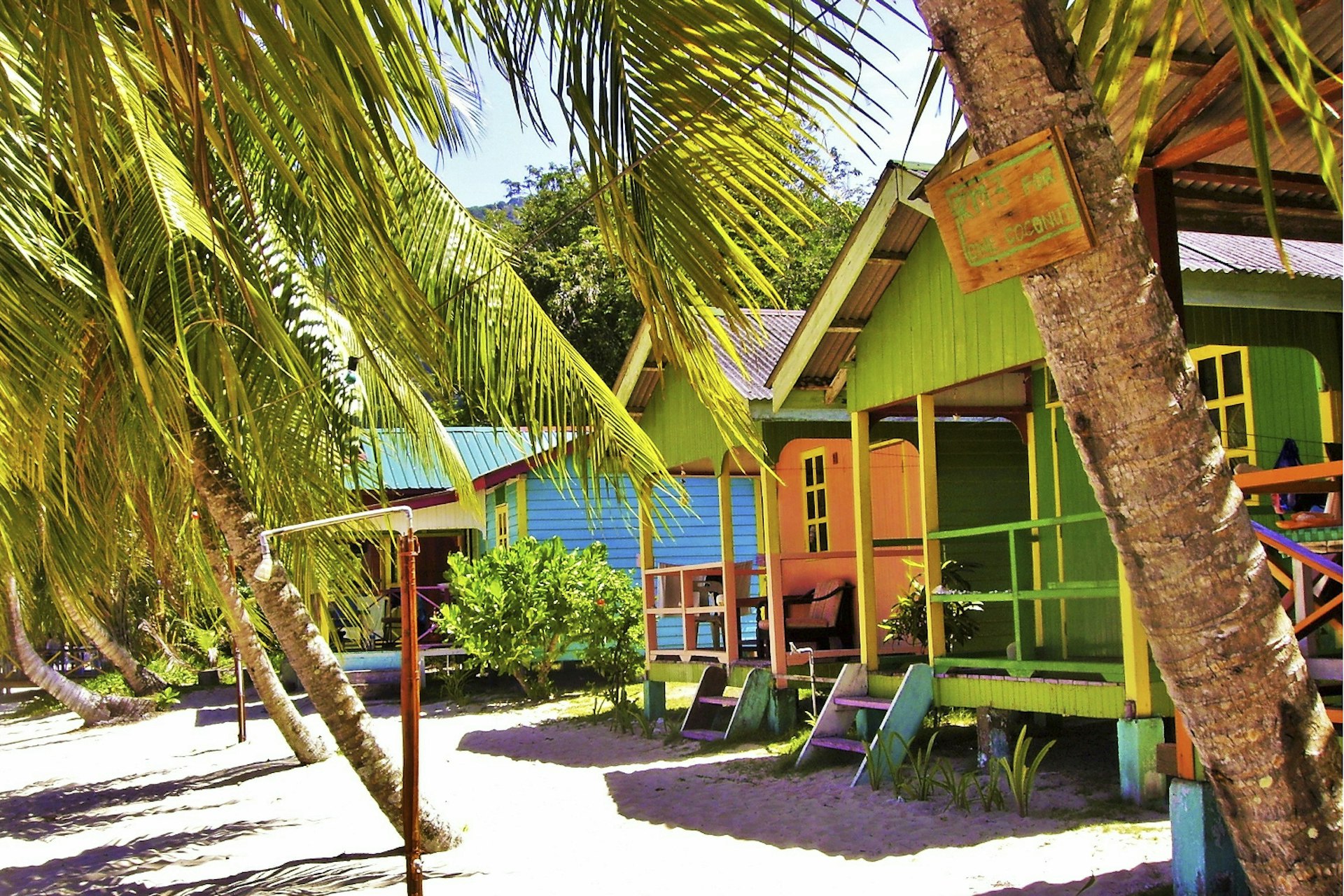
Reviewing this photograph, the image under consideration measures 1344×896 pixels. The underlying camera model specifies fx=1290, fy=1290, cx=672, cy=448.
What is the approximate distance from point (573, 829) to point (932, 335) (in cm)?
445

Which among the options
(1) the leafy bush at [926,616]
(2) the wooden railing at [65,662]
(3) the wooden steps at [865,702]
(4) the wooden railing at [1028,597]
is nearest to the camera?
(4) the wooden railing at [1028,597]

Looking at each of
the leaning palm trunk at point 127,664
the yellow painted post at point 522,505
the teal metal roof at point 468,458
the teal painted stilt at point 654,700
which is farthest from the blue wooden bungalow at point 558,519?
the teal painted stilt at point 654,700

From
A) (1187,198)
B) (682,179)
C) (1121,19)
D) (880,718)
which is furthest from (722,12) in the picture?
(880,718)

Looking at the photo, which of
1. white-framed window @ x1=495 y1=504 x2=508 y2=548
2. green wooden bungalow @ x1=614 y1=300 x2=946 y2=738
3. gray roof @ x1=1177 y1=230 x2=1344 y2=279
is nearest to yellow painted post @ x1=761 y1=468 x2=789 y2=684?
green wooden bungalow @ x1=614 y1=300 x2=946 y2=738

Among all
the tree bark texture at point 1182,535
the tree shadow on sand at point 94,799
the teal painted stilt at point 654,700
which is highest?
the tree bark texture at point 1182,535

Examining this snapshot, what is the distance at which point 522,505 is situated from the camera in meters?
19.9

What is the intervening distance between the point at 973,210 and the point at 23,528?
5327mm

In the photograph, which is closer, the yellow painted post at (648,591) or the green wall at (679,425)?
the green wall at (679,425)

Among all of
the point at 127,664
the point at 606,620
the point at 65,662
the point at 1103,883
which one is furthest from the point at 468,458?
the point at 1103,883

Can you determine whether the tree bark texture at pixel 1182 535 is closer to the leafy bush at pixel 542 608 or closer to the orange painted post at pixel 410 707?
the orange painted post at pixel 410 707

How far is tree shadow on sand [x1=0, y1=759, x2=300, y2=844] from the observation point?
11453 millimetres

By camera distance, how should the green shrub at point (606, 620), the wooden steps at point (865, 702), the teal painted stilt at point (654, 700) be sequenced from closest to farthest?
the wooden steps at point (865, 702) → the teal painted stilt at point (654, 700) → the green shrub at point (606, 620)

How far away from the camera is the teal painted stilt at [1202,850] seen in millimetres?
5816

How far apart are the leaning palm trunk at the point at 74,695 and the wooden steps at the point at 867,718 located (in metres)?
12.9
